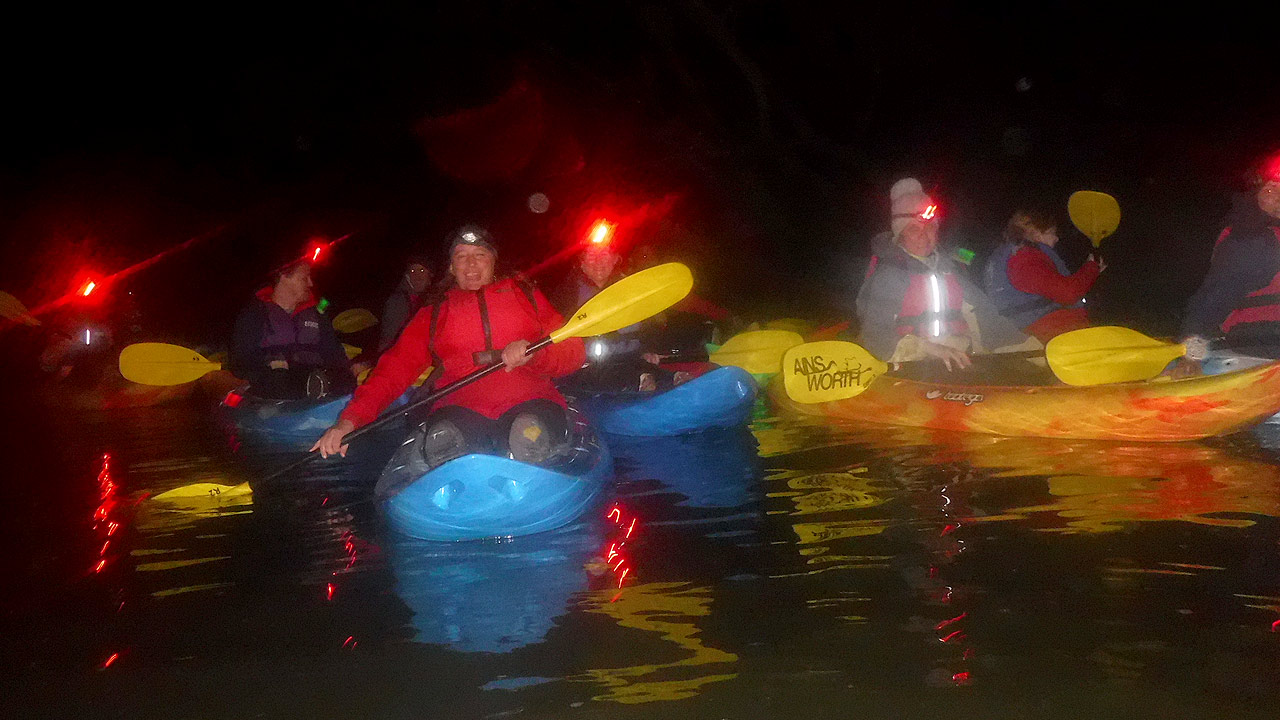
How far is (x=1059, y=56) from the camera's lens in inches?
622

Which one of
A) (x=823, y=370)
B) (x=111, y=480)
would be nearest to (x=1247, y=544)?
(x=823, y=370)

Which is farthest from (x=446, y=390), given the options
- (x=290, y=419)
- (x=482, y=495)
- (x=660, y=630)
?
(x=290, y=419)

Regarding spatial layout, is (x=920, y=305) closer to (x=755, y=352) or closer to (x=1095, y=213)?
(x=755, y=352)

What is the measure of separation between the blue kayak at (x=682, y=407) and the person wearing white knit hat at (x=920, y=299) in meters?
1.01

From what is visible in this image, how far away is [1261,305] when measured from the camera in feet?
17.3

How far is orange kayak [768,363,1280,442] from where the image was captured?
4836 millimetres

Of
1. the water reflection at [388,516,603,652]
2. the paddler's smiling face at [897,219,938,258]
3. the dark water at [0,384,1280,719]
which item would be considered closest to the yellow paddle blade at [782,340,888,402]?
the paddler's smiling face at [897,219,938,258]

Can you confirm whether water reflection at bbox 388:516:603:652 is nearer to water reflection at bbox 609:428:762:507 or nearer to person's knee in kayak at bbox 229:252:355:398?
water reflection at bbox 609:428:762:507

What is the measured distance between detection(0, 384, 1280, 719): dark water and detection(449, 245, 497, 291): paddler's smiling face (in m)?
1.22

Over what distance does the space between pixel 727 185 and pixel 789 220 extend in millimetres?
1336

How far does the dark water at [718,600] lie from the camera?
2631 mm

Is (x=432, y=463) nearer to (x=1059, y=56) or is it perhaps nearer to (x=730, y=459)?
(x=730, y=459)

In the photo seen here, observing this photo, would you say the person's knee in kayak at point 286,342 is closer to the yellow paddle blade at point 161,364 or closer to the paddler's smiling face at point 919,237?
the yellow paddle blade at point 161,364

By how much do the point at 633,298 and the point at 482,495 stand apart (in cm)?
171
